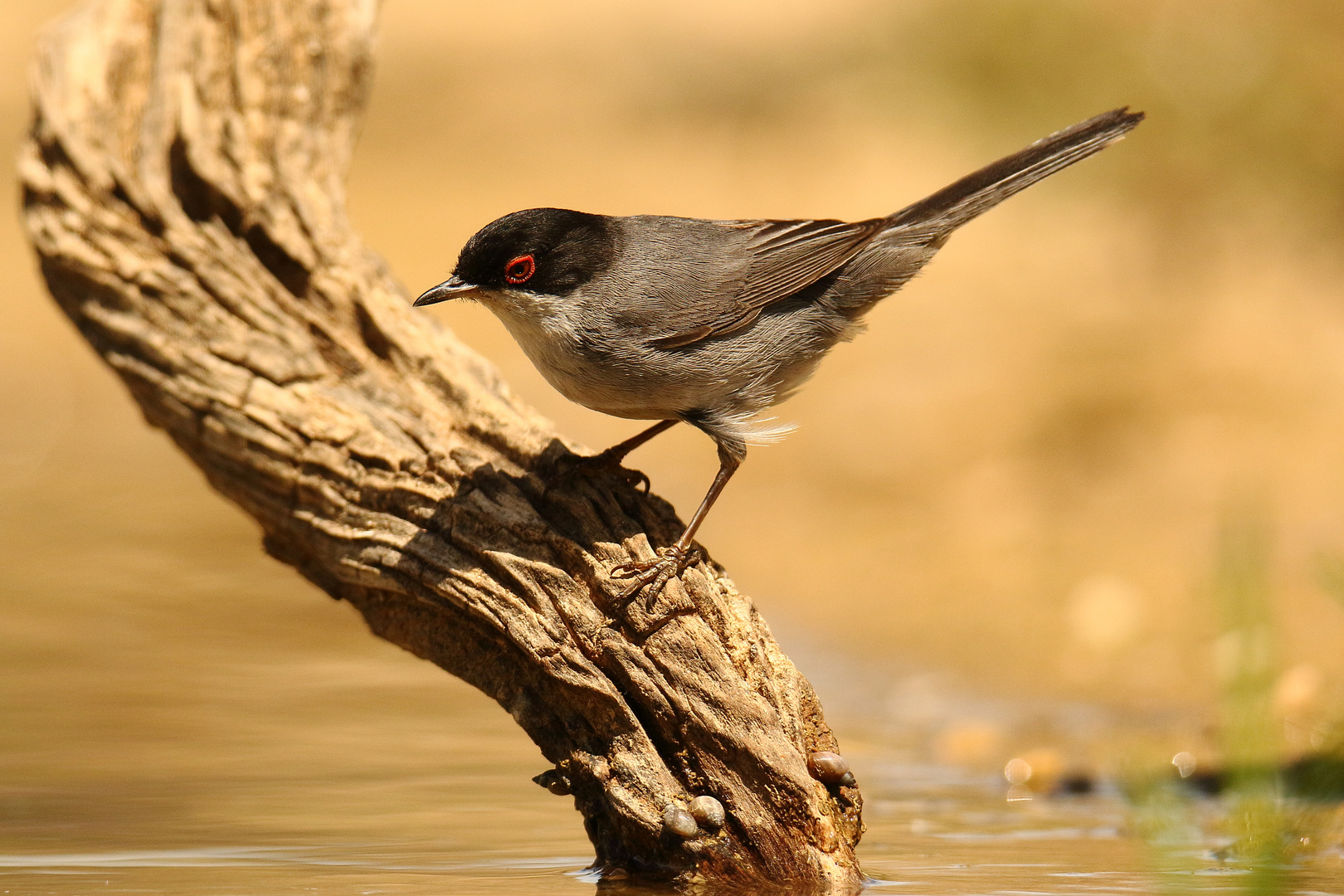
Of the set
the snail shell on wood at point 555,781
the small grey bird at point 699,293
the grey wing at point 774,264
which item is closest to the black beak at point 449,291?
the small grey bird at point 699,293

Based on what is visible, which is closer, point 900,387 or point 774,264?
point 774,264

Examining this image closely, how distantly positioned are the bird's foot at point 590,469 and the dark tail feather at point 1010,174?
4.88ft

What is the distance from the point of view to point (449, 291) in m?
4.72

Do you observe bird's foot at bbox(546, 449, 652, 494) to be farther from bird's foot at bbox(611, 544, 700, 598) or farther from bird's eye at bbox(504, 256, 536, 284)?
bird's eye at bbox(504, 256, 536, 284)

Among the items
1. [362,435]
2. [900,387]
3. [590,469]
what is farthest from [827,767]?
[900,387]

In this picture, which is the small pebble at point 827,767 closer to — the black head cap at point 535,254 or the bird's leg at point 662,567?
the bird's leg at point 662,567

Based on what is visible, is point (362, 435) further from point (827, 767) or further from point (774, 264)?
point (827, 767)

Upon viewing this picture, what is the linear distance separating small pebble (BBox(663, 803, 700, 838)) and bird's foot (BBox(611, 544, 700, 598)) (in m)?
0.61

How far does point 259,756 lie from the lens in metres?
5.95

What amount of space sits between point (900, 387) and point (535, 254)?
8022mm

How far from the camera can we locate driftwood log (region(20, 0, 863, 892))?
4.16 metres

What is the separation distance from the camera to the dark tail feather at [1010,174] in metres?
5.25

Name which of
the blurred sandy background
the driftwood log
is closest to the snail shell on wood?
the driftwood log

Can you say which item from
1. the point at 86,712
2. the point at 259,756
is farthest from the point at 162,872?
the point at 86,712
